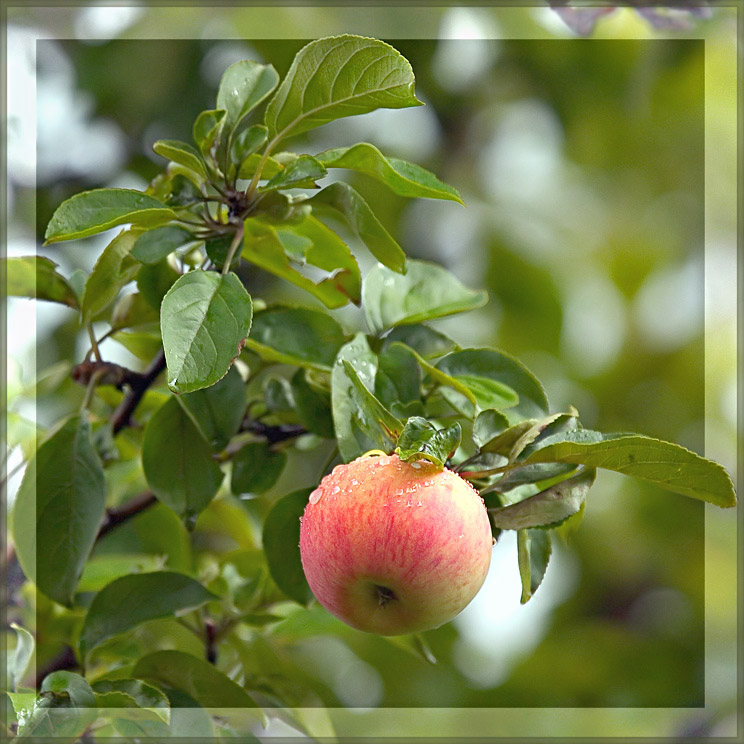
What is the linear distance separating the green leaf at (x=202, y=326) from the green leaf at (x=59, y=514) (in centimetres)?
15

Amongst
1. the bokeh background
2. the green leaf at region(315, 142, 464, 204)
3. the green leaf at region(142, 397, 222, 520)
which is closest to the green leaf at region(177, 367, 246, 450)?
the green leaf at region(142, 397, 222, 520)

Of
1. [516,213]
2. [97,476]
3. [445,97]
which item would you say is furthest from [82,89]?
[97,476]

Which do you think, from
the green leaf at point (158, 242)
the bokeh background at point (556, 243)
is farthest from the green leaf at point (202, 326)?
the bokeh background at point (556, 243)

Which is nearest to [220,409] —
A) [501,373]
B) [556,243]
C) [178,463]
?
[178,463]

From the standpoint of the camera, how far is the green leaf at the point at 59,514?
447 mm

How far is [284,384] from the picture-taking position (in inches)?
18.4

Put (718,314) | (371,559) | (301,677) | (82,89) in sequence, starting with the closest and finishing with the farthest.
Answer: (371,559) < (301,677) < (82,89) < (718,314)

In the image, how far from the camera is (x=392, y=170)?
1.27 ft

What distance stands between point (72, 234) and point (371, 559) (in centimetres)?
19

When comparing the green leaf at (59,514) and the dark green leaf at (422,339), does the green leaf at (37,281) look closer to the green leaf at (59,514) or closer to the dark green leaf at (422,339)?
the green leaf at (59,514)

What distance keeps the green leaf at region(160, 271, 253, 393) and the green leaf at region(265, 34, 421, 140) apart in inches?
3.4

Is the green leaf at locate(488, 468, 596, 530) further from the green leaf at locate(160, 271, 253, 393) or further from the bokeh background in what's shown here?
the bokeh background

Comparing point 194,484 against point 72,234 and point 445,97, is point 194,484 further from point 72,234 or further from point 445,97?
point 445,97

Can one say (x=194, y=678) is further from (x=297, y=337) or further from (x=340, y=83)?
(x=340, y=83)
